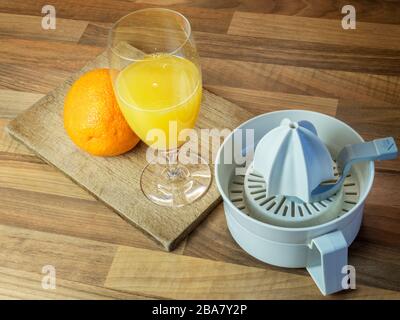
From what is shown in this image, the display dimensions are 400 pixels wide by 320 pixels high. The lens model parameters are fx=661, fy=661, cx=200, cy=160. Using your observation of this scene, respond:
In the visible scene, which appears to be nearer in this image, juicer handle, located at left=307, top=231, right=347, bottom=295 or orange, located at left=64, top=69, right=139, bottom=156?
juicer handle, located at left=307, top=231, right=347, bottom=295

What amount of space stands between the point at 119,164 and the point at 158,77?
0.15 m

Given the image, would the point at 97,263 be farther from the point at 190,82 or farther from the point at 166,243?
the point at 190,82

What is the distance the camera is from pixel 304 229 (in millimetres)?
591

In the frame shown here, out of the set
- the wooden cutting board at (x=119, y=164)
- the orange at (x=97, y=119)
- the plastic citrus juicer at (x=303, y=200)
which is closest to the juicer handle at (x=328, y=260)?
the plastic citrus juicer at (x=303, y=200)

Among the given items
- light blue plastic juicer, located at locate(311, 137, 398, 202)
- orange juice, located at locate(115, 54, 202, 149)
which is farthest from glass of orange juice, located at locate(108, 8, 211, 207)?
light blue plastic juicer, located at locate(311, 137, 398, 202)

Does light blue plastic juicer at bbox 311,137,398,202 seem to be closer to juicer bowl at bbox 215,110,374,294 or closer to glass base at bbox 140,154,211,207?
juicer bowl at bbox 215,110,374,294

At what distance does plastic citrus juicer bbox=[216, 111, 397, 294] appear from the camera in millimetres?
604

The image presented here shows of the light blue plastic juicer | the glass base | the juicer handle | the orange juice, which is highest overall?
the orange juice

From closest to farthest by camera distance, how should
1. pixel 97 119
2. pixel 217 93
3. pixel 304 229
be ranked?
pixel 304 229
pixel 97 119
pixel 217 93

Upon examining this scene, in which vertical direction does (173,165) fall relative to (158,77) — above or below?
below

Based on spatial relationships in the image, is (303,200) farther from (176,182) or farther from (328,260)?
(176,182)

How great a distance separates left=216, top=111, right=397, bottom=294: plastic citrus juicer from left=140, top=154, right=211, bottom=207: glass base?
7cm

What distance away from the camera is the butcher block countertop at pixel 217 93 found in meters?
0.65

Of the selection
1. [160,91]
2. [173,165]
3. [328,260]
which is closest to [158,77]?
[160,91]
